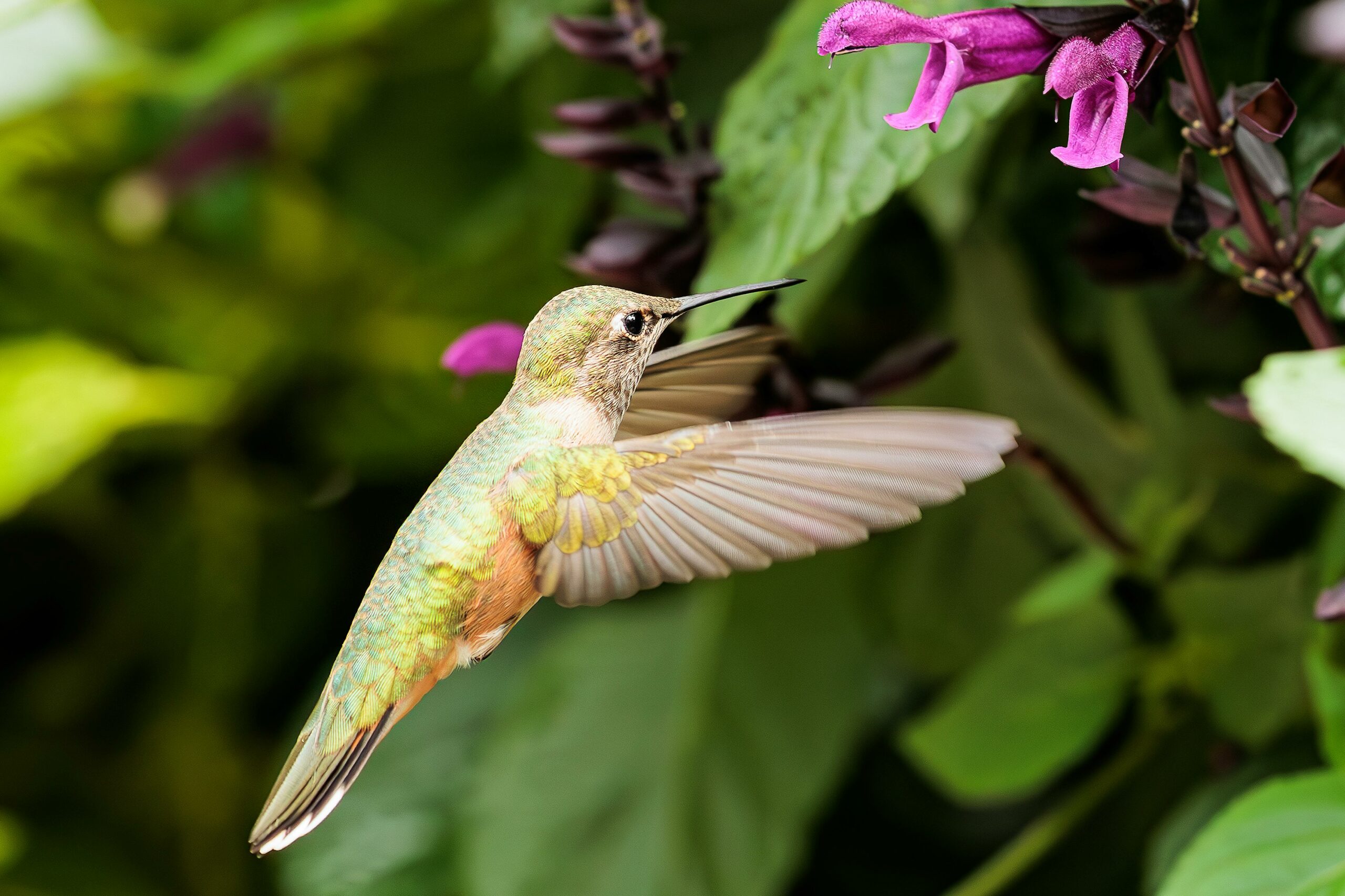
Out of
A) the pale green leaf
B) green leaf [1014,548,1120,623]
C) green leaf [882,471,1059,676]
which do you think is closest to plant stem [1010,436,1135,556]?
green leaf [1014,548,1120,623]

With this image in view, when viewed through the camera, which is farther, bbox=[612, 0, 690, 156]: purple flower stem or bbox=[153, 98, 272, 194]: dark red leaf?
bbox=[153, 98, 272, 194]: dark red leaf

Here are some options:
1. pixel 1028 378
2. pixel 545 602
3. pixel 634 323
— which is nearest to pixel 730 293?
pixel 634 323

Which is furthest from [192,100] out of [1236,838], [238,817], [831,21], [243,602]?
[1236,838]

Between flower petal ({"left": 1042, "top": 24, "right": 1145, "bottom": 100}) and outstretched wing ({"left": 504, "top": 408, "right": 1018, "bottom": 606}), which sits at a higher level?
flower petal ({"left": 1042, "top": 24, "right": 1145, "bottom": 100})

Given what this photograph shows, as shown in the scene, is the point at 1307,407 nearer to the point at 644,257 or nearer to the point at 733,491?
the point at 733,491

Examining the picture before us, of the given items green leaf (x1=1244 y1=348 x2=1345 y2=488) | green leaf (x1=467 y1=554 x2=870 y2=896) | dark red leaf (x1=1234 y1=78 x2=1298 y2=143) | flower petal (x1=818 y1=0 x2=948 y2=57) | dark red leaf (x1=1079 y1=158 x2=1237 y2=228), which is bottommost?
green leaf (x1=467 y1=554 x2=870 y2=896)

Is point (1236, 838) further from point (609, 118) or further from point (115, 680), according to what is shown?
point (115, 680)

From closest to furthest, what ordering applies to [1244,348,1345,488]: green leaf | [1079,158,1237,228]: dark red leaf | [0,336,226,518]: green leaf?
[1244,348,1345,488]: green leaf, [1079,158,1237,228]: dark red leaf, [0,336,226,518]: green leaf

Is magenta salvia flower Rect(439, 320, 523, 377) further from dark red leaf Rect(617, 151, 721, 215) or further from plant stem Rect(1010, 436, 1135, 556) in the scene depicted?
plant stem Rect(1010, 436, 1135, 556)
